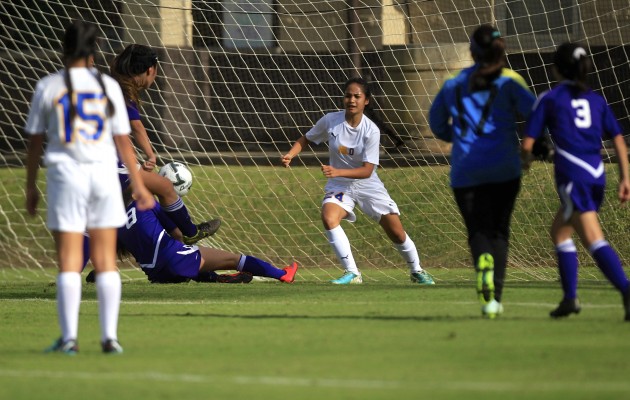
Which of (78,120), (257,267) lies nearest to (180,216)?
(257,267)

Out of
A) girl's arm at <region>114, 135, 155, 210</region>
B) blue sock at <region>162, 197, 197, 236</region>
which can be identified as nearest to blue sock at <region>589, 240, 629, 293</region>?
girl's arm at <region>114, 135, 155, 210</region>

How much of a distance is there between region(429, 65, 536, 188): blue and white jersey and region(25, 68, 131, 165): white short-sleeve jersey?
238 cm

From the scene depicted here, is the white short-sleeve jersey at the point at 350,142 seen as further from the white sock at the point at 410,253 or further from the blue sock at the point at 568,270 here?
the blue sock at the point at 568,270

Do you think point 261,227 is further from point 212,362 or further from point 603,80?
point 212,362

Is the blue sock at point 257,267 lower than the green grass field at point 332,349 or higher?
higher

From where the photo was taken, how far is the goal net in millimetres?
15664

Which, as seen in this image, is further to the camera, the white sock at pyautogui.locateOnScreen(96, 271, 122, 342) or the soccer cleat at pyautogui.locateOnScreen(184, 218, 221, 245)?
the soccer cleat at pyautogui.locateOnScreen(184, 218, 221, 245)

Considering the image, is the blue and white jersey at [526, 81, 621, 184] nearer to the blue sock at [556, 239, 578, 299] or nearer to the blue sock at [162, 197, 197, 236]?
the blue sock at [556, 239, 578, 299]

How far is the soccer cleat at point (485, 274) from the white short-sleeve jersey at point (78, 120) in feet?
8.07

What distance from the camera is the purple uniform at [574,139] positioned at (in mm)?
8102

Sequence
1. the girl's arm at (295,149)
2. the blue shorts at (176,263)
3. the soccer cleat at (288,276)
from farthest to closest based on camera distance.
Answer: the soccer cleat at (288,276) → the blue shorts at (176,263) → the girl's arm at (295,149)

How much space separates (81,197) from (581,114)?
3131 millimetres

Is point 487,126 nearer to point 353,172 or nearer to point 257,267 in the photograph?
point 353,172

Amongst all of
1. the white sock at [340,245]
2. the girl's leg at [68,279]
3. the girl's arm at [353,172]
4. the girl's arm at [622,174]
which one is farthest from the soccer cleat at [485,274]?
the white sock at [340,245]
